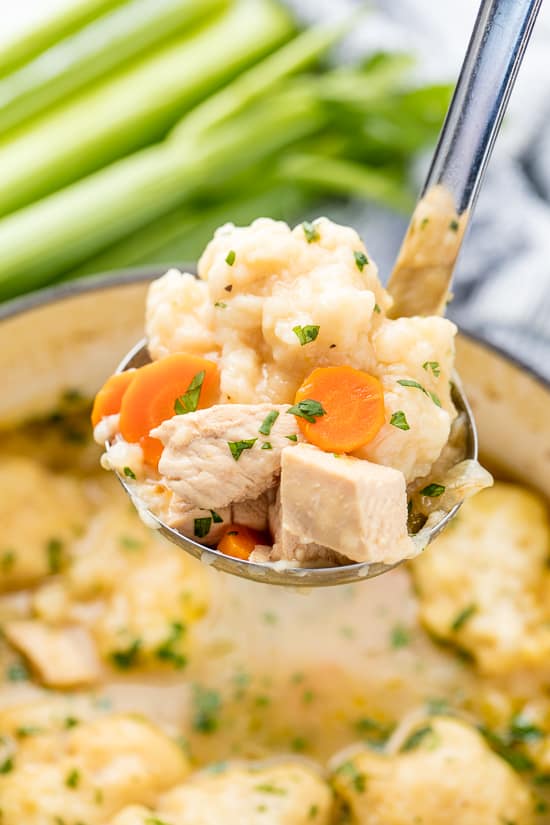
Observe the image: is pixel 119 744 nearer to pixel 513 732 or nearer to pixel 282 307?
pixel 513 732

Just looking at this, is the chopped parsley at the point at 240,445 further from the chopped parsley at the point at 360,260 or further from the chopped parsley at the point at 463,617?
the chopped parsley at the point at 463,617

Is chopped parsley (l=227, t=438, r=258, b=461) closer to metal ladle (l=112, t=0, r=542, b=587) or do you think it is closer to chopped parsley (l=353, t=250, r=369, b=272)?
metal ladle (l=112, t=0, r=542, b=587)

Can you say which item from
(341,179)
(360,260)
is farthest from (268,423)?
(341,179)

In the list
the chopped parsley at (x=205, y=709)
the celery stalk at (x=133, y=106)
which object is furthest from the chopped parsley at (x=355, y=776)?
the celery stalk at (x=133, y=106)

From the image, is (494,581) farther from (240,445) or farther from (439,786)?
(240,445)

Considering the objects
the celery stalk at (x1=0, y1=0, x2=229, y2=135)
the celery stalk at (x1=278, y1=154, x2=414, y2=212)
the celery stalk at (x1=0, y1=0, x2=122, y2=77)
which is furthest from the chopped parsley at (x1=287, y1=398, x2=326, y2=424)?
the celery stalk at (x1=0, y1=0, x2=122, y2=77)

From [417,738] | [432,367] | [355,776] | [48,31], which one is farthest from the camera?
[48,31]
